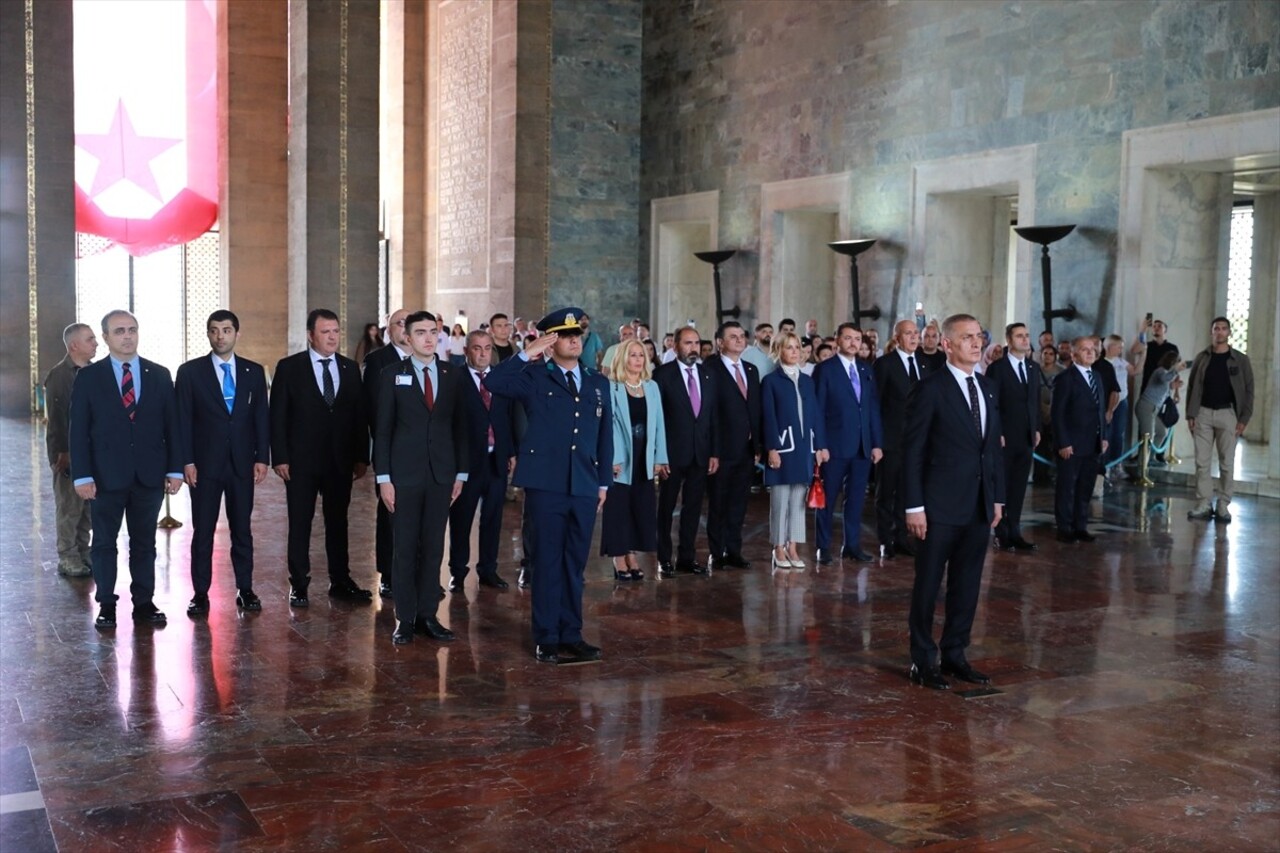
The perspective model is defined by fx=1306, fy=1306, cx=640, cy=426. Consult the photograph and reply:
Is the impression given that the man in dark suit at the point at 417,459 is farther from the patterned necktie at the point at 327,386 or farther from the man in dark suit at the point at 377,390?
the patterned necktie at the point at 327,386

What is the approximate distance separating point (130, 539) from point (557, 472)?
2.37m

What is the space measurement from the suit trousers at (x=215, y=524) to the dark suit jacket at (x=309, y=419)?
0.93ft

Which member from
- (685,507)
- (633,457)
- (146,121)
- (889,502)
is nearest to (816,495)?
(889,502)

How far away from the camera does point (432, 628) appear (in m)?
6.61

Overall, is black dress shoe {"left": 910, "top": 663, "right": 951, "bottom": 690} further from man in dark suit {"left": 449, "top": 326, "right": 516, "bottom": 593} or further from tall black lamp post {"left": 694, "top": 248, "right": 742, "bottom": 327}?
tall black lamp post {"left": 694, "top": 248, "right": 742, "bottom": 327}

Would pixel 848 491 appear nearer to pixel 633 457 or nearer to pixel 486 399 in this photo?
pixel 633 457

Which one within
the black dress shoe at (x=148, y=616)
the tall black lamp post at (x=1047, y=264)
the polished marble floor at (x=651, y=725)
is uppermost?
the tall black lamp post at (x=1047, y=264)

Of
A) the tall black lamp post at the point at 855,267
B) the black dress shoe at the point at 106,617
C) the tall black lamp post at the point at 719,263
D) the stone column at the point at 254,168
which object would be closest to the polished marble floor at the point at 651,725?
the black dress shoe at the point at 106,617

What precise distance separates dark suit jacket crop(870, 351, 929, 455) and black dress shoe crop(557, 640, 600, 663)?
12.7 ft

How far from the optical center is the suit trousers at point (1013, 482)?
9625 millimetres

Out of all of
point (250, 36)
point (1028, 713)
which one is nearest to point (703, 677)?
point (1028, 713)

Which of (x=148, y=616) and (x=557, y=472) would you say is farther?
(x=148, y=616)

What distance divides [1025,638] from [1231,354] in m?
5.54

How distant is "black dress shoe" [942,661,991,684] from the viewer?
5945 mm
